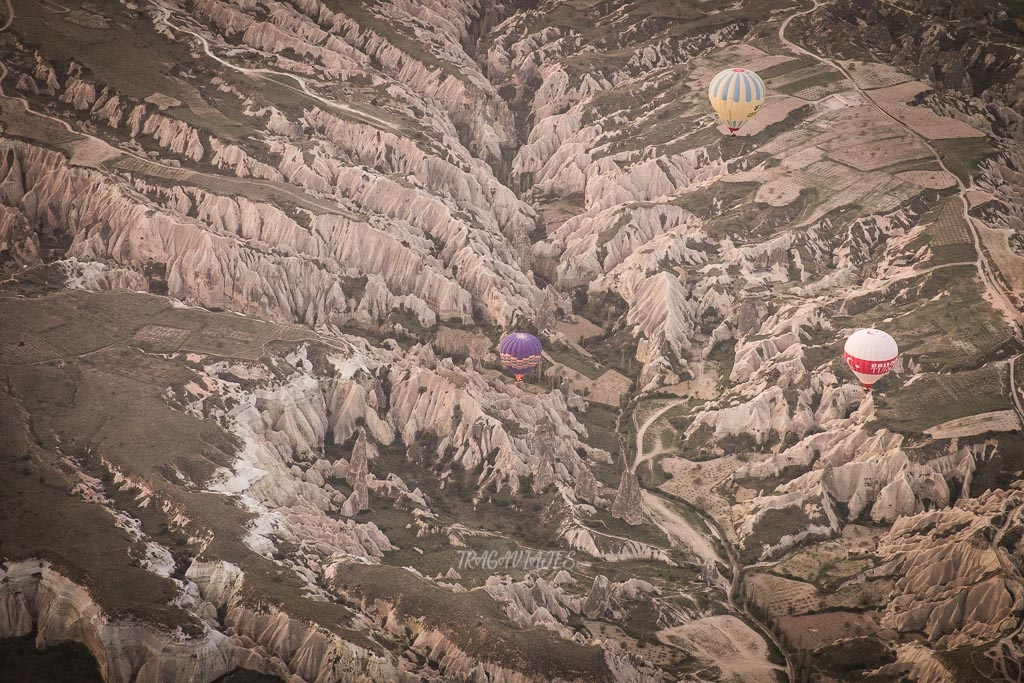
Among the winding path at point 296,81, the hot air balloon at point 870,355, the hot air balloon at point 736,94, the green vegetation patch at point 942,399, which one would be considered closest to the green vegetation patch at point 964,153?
the hot air balloon at point 736,94

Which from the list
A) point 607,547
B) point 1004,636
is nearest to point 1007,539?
point 1004,636

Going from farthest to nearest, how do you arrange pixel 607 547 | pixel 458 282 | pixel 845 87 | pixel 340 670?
1. pixel 845 87
2. pixel 458 282
3. pixel 607 547
4. pixel 340 670

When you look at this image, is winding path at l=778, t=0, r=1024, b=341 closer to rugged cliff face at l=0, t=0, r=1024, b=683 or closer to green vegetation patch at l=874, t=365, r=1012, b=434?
rugged cliff face at l=0, t=0, r=1024, b=683

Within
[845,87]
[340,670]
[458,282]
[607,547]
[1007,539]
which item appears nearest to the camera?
[340,670]

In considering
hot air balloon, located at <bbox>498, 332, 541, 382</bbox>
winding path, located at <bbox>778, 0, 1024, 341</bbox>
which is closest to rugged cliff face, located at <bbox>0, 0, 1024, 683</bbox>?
winding path, located at <bbox>778, 0, 1024, 341</bbox>

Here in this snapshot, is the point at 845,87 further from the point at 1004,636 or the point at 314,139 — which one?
the point at 1004,636

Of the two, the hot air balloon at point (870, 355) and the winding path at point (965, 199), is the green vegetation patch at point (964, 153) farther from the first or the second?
the hot air balloon at point (870, 355)

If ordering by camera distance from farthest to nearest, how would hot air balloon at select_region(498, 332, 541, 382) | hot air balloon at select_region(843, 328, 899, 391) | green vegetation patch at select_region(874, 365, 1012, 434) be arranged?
1. hot air balloon at select_region(498, 332, 541, 382)
2. hot air balloon at select_region(843, 328, 899, 391)
3. green vegetation patch at select_region(874, 365, 1012, 434)
